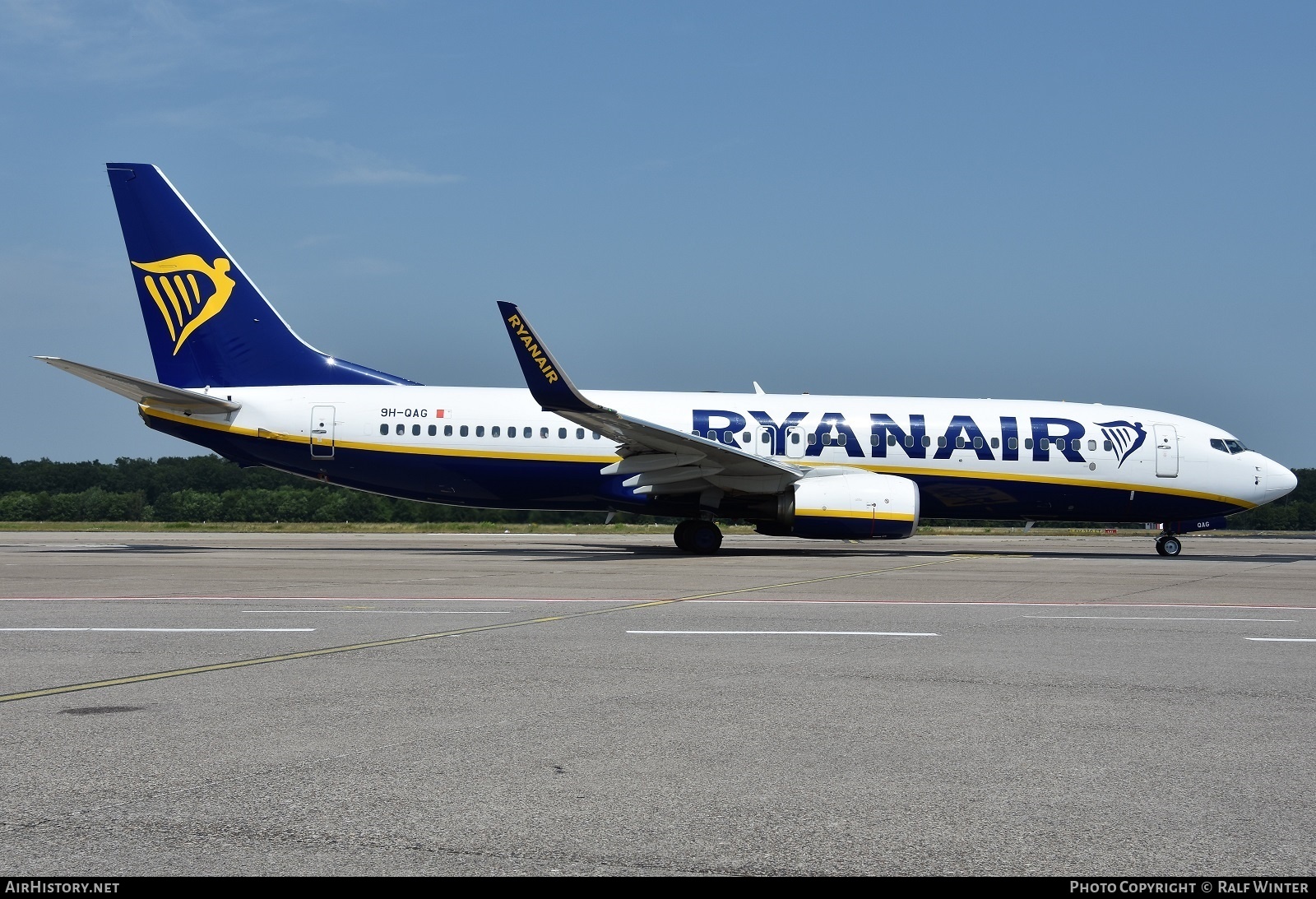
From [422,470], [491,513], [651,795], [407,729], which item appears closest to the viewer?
[651,795]

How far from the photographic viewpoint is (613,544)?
1213 inches

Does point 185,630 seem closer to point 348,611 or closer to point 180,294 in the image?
point 348,611

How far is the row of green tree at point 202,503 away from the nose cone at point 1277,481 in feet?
69.5

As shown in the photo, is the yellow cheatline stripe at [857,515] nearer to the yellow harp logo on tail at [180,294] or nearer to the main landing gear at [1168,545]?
the main landing gear at [1168,545]

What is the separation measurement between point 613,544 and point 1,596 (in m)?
18.6

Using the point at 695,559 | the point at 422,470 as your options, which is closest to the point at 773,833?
the point at 695,559

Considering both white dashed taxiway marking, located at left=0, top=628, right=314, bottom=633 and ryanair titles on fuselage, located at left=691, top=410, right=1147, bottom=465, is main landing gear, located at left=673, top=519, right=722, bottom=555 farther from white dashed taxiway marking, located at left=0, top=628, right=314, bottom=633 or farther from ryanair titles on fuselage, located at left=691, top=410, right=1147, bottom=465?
white dashed taxiway marking, located at left=0, top=628, right=314, bottom=633

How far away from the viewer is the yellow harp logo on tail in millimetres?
27094

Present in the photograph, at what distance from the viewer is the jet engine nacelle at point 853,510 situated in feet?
77.7

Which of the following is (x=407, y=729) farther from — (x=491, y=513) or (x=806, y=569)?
(x=491, y=513)

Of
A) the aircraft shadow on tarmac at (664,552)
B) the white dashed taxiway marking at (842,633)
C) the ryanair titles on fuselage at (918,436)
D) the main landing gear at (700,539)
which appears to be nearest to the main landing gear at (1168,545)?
the aircraft shadow on tarmac at (664,552)

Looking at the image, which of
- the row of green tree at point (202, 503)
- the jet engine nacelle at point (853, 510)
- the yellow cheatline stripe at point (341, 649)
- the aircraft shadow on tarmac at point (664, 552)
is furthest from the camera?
the row of green tree at point (202, 503)

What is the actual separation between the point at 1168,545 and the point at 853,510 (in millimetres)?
9724

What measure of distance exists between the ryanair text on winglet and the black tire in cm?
534
